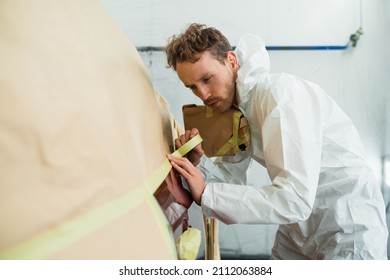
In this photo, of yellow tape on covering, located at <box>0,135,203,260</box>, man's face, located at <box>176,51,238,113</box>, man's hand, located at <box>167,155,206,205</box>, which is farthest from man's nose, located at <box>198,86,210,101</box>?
yellow tape on covering, located at <box>0,135,203,260</box>

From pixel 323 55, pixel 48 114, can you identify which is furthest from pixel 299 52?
pixel 48 114

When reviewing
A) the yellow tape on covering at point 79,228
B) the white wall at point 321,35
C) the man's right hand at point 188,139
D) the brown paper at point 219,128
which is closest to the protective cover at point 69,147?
the yellow tape on covering at point 79,228

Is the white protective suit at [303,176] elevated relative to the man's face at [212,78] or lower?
lower

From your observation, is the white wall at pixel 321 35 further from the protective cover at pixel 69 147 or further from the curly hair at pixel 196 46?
the protective cover at pixel 69 147

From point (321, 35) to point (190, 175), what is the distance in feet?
1.86

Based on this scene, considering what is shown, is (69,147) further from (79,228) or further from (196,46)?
(196,46)

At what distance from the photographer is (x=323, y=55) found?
0.94 m

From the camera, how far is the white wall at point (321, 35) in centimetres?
92

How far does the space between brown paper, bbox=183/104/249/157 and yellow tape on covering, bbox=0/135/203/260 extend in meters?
0.31

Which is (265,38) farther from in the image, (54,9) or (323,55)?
(54,9)

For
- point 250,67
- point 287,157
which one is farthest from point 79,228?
point 250,67

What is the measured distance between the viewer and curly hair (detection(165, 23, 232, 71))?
715mm

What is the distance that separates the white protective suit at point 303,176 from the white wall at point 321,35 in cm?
16
